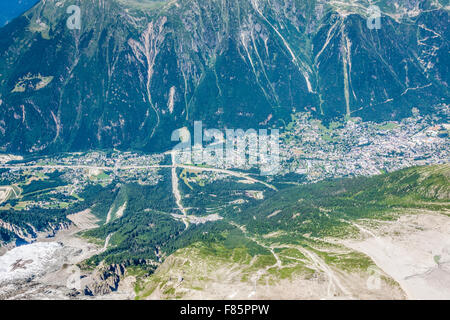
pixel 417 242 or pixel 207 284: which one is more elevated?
pixel 417 242

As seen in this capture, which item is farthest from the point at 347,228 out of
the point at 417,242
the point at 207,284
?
the point at 207,284

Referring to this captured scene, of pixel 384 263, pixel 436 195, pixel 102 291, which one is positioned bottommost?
pixel 102 291

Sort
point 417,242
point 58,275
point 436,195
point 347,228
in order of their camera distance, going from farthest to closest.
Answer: point 436,195
point 347,228
point 58,275
point 417,242

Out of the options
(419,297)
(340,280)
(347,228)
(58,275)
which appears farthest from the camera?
(347,228)
